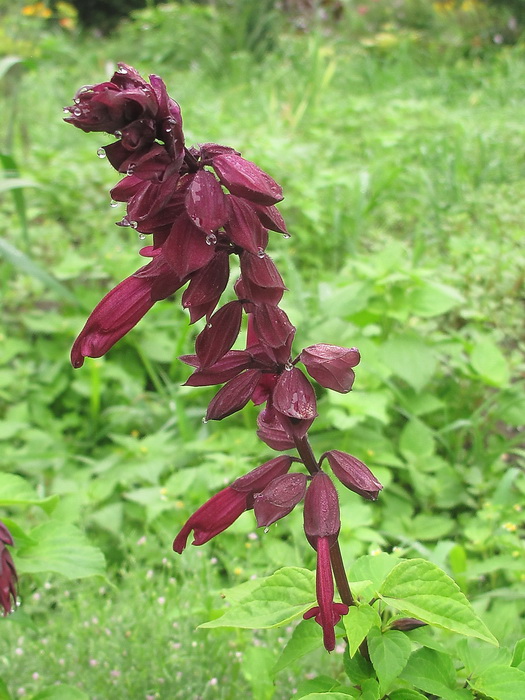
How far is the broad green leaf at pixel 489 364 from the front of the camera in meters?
2.32

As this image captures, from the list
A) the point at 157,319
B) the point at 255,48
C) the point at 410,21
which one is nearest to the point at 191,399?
the point at 157,319

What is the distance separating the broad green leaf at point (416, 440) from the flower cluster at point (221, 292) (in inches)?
52.8

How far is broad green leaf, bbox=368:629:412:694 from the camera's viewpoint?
0.97m

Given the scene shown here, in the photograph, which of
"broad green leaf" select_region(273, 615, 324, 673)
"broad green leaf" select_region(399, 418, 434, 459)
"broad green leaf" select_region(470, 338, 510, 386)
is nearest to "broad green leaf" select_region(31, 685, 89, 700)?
"broad green leaf" select_region(273, 615, 324, 673)

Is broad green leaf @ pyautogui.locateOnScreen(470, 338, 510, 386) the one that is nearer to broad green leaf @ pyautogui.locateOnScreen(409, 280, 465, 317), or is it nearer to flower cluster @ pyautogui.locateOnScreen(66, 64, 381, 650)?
broad green leaf @ pyautogui.locateOnScreen(409, 280, 465, 317)

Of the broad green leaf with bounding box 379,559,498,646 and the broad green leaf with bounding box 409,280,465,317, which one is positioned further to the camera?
the broad green leaf with bounding box 409,280,465,317

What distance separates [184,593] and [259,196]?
4.11ft

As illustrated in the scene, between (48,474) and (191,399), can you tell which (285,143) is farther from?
(48,474)

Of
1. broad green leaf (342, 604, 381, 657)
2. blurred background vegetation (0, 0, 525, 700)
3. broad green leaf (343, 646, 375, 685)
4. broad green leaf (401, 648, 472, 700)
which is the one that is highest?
broad green leaf (342, 604, 381, 657)

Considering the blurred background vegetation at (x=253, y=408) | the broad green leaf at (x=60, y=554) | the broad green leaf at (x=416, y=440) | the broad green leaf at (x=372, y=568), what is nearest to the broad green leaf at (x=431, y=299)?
the blurred background vegetation at (x=253, y=408)

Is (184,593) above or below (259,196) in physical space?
below

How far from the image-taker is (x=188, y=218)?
826mm

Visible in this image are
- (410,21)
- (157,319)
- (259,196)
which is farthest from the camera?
(410,21)

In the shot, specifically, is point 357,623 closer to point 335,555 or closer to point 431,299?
point 335,555
